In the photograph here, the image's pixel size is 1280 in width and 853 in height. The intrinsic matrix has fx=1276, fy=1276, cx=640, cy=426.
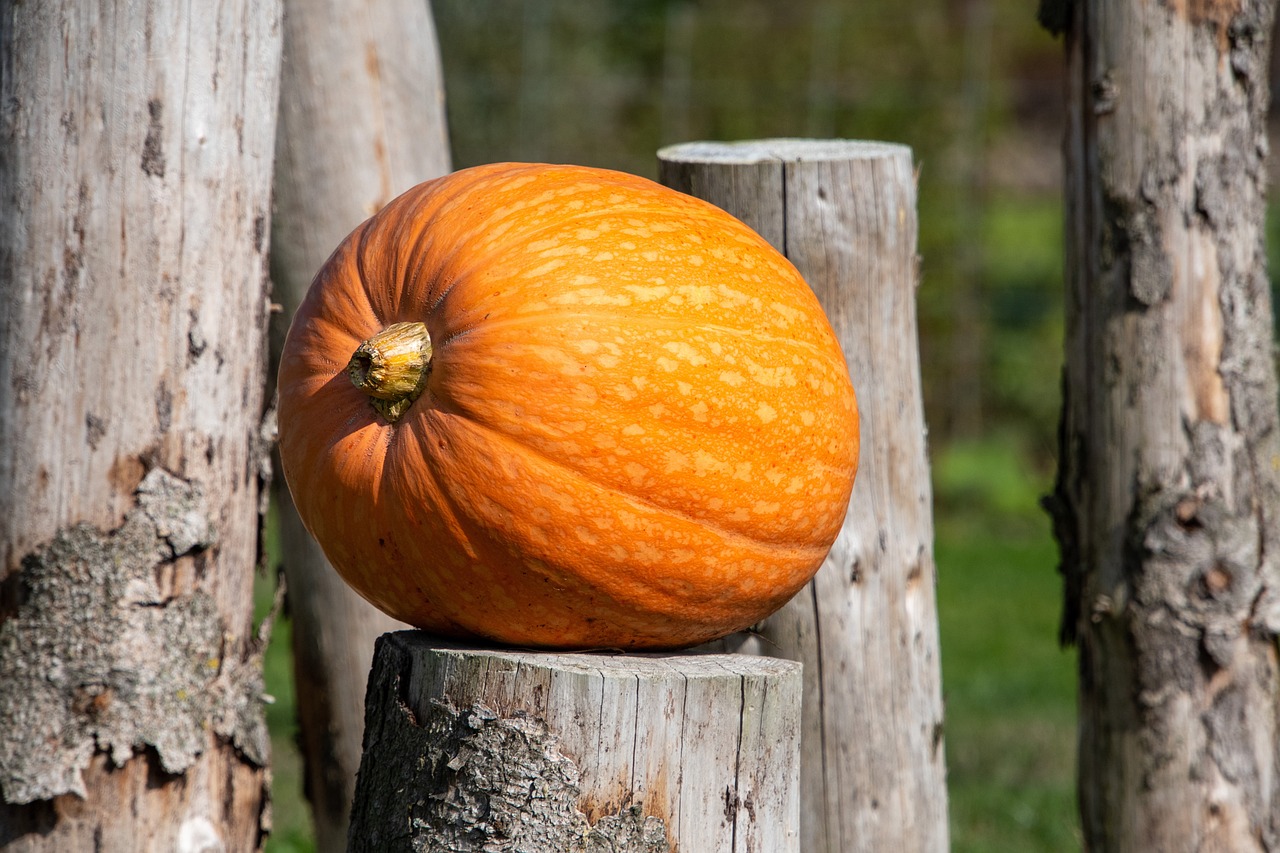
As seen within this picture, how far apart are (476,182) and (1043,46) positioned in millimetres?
9332

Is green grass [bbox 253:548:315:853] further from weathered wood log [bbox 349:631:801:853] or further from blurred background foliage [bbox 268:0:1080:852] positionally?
blurred background foliage [bbox 268:0:1080:852]

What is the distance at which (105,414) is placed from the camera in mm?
2385

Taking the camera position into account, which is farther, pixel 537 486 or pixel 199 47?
pixel 199 47

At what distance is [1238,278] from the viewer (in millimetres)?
2930

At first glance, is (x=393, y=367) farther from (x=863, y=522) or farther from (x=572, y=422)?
(x=863, y=522)

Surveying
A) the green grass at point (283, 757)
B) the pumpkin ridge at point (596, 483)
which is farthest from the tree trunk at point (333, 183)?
the pumpkin ridge at point (596, 483)

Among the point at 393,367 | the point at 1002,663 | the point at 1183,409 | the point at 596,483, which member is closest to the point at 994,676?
the point at 1002,663

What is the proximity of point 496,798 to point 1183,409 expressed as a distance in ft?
6.20

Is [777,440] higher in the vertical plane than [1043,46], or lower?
lower

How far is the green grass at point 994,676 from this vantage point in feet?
14.4

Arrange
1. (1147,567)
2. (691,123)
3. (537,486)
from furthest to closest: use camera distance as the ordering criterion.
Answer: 1. (691,123)
2. (1147,567)
3. (537,486)

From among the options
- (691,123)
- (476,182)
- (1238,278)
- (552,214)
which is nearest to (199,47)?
(476,182)

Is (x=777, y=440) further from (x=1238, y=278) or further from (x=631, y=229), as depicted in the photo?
(x=1238, y=278)

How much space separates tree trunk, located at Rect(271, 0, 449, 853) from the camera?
3266 millimetres
